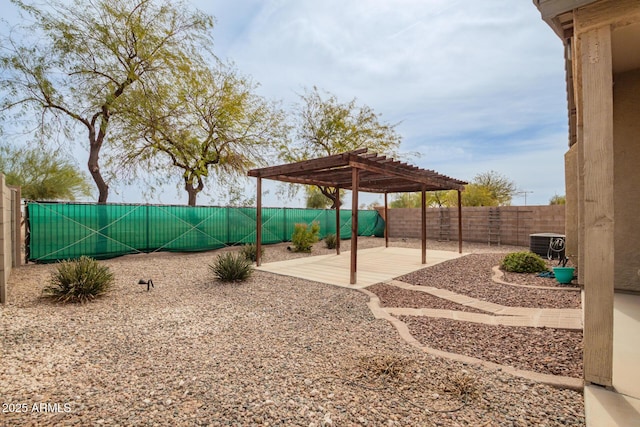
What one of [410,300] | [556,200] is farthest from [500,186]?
[410,300]

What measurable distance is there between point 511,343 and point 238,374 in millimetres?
2528

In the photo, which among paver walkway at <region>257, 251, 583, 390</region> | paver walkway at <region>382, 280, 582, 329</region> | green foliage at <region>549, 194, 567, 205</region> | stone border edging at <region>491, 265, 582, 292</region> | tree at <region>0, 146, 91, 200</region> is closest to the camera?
paver walkway at <region>257, 251, 583, 390</region>

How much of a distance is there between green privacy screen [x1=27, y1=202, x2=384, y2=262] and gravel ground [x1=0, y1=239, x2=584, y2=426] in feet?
14.1

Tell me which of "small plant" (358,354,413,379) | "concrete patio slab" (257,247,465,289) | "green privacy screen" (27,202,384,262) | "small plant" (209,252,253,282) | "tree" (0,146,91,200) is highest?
"tree" (0,146,91,200)

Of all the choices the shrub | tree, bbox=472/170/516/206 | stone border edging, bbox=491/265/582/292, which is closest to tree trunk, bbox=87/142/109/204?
stone border edging, bbox=491/265/582/292

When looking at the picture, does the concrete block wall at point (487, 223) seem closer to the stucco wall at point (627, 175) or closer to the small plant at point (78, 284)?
the stucco wall at point (627, 175)

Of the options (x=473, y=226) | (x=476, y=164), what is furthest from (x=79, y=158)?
(x=476, y=164)

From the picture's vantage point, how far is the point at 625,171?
402 cm

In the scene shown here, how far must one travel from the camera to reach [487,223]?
12578 mm

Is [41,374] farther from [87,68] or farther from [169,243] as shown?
[87,68]

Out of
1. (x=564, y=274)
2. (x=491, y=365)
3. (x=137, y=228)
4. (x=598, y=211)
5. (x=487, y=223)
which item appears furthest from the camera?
(x=487, y=223)

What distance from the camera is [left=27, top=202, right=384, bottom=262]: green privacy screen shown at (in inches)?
284

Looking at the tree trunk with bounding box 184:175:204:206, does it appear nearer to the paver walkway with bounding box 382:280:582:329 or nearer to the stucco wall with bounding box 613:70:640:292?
the paver walkway with bounding box 382:280:582:329

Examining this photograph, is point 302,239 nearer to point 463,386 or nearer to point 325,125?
point 325,125
